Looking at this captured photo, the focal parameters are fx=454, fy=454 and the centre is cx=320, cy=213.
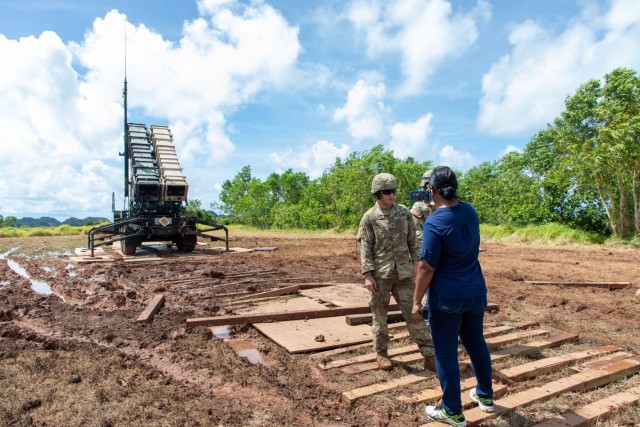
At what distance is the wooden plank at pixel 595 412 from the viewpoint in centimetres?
321

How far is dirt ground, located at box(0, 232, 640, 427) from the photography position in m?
3.43

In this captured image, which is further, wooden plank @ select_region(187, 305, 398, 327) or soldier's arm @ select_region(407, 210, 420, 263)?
wooden plank @ select_region(187, 305, 398, 327)

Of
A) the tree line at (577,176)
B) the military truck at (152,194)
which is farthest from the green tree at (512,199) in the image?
the military truck at (152,194)

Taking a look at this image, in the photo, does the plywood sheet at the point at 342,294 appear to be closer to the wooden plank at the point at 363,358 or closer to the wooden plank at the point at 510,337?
the wooden plank at the point at 510,337

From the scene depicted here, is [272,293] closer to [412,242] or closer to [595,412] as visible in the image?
[412,242]

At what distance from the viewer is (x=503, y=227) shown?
23.2m

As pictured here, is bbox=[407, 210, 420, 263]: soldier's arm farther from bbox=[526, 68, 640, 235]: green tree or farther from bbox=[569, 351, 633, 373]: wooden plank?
bbox=[526, 68, 640, 235]: green tree

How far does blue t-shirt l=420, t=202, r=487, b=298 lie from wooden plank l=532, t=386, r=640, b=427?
3.54 feet

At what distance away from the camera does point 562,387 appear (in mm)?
3814

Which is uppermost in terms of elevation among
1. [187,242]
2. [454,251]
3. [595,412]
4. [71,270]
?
[454,251]

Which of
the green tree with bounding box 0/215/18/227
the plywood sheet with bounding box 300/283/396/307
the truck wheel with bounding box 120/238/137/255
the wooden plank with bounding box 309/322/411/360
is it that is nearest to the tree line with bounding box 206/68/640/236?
the plywood sheet with bounding box 300/283/396/307

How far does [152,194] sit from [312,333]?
11.9m

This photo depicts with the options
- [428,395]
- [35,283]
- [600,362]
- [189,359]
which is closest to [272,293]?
[189,359]

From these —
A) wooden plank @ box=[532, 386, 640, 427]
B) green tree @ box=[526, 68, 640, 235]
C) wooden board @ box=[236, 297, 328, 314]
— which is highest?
green tree @ box=[526, 68, 640, 235]
